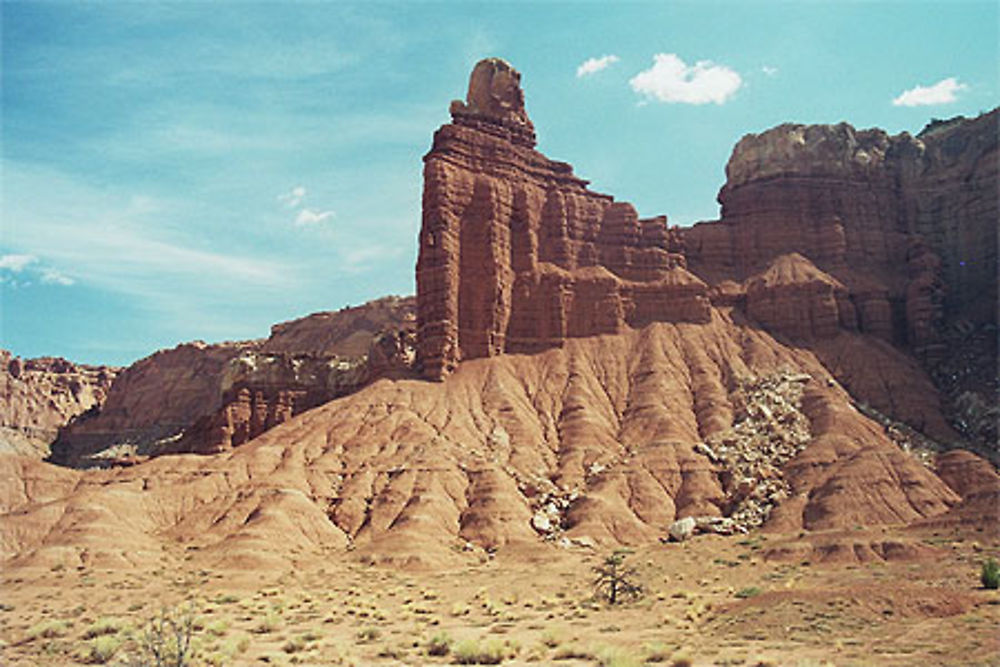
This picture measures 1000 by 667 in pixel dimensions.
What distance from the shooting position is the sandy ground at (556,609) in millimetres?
27094

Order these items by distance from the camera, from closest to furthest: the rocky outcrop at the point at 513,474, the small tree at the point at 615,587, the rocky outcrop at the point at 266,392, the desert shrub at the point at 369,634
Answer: the desert shrub at the point at 369,634, the small tree at the point at 615,587, the rocky outcrop at the point at 513,474, the rocky outcrop at the point at 266,392

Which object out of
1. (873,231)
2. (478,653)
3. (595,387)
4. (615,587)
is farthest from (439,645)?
(873,231)

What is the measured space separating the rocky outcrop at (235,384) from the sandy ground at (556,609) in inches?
1286

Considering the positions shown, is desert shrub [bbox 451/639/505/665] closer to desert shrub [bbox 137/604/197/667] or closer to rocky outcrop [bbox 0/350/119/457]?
desert shrub [bbox 137/604/197/667]

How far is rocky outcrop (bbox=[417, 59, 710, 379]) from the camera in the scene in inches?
3137

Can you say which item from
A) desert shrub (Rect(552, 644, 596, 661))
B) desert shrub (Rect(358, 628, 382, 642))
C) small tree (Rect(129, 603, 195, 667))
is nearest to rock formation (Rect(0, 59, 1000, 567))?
small tree (Rect(129, 603, 195, 667))

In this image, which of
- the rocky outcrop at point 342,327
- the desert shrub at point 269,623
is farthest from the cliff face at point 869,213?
the desert shrub at point 269,623

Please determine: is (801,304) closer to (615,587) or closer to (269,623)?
(615,587)

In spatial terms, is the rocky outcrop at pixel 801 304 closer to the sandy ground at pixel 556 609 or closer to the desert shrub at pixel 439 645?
the sandy ground at pixel 556 609

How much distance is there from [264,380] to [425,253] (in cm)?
2078

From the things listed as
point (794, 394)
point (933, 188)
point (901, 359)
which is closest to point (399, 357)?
point (794, 394)

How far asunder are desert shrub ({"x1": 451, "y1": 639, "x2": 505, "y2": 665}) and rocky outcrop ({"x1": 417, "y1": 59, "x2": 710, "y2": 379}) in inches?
1922

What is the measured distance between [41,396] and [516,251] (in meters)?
112

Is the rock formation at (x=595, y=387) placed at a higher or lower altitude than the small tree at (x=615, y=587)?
higher
